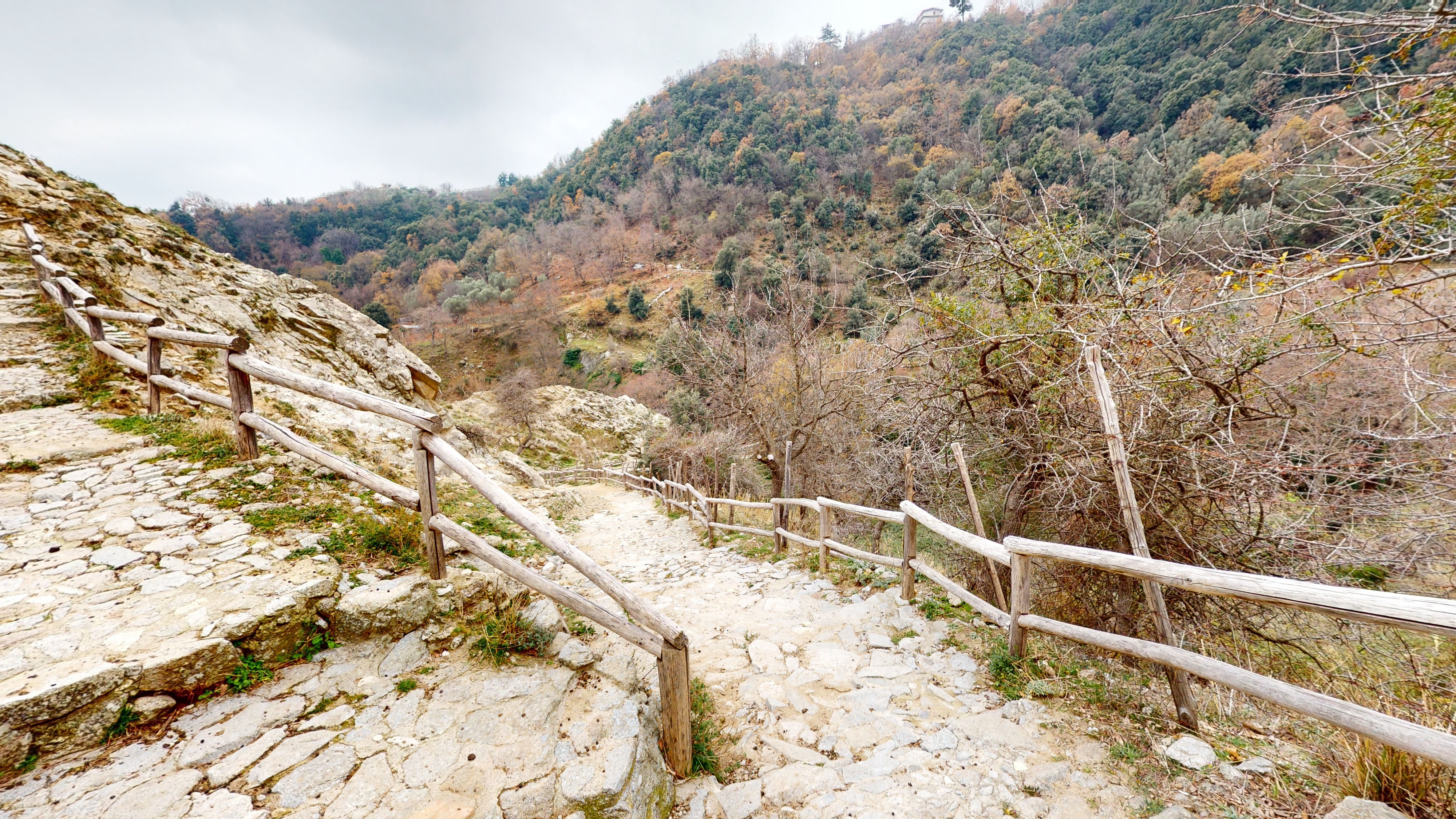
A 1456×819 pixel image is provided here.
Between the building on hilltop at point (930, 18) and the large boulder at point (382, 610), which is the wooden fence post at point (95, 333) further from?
the building on hilltop at point (930, 18)

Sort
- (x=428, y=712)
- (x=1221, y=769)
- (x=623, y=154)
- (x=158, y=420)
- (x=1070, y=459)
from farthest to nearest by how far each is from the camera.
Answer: (x=623, y=154)
(x=158, y=420)
(x=1070, y=459)
(x=428, y=712)
(x=1221, y=769)

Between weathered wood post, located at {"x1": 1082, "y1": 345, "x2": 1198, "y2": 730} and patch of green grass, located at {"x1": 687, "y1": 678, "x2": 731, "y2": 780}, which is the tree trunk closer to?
weathered wood post, located at {"x1": 1082, "y1": 345, "x2": 1198, "y2": 730}

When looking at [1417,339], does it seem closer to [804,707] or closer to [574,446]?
[804,707]

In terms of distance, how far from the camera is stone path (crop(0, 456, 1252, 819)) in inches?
75.7

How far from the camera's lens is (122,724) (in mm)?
2029

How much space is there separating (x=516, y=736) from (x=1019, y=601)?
3210 mm

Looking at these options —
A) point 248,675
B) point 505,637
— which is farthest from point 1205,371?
point 248,675

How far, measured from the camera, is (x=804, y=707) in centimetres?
320

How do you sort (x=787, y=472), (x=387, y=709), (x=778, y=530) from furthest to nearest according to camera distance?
(x=787, y=472)
(x=778, y=530)
(x=387, y=709)

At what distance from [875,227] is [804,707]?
43360mm

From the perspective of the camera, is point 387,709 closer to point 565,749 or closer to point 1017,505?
point 565,749

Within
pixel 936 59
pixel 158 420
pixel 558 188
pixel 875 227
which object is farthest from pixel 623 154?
pixel 158 420

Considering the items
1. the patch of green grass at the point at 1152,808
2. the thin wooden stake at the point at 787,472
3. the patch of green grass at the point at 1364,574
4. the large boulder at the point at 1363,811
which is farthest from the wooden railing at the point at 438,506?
the thin wooden stake at the point at 787,472

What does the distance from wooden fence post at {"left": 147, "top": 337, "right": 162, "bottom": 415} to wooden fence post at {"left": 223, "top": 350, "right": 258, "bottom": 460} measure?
6.10 feet
